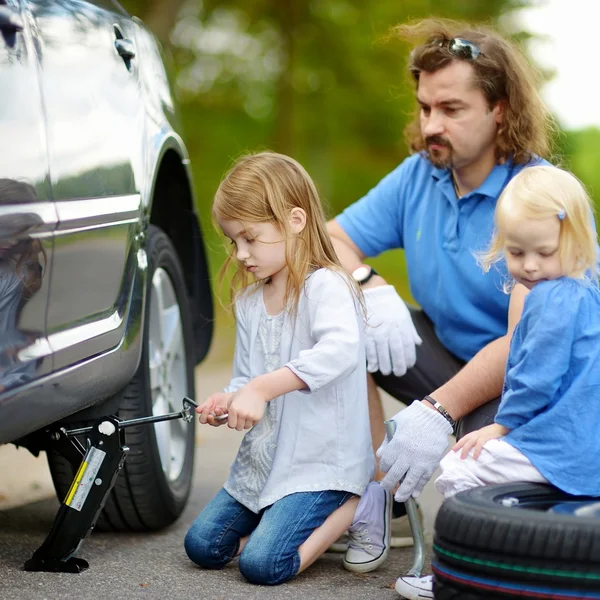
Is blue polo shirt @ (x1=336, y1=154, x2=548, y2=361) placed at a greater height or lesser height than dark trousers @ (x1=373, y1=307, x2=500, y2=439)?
greater

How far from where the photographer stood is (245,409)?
2365mm

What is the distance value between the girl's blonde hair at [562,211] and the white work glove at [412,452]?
573 mm

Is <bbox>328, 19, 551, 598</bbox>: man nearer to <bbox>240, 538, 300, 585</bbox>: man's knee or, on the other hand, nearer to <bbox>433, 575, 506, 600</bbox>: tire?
<bbox>240, 538, 300, 585</bbox>: man's knee

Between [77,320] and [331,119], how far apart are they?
19.8 metres

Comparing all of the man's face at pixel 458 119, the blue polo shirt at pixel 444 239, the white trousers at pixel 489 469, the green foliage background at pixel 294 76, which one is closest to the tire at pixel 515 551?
the white trousers at pixel 489 469

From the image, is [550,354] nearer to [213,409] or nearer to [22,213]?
[213,409]

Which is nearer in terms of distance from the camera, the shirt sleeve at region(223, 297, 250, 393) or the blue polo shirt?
the shirt sleeve at region(223, 297, 250, 393)

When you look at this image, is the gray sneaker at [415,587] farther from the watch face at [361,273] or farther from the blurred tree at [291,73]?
the blurred tree at [291,73]

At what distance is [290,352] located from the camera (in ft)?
8.63

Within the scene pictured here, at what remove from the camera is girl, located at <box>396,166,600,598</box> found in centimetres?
207

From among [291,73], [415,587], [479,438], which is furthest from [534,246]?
[291,73]

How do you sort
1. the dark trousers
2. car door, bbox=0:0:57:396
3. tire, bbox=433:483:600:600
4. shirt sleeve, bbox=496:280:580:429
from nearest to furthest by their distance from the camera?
tire, bbox=433:483:600:600 < car door, bbox=0:0:57:396 < shirt sleeve, bbox=496:280:580:429 < the dark trousers

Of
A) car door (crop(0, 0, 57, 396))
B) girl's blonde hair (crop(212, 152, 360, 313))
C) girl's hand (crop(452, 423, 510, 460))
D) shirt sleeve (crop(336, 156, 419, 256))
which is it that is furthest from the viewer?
shirt sleeve (crop(336, 156, 419, 256))

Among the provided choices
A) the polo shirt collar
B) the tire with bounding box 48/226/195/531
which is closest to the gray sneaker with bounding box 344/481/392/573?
the tire with bounding box 48/226/195/531
